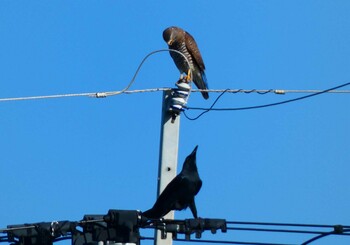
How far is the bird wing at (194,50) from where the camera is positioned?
17719mm

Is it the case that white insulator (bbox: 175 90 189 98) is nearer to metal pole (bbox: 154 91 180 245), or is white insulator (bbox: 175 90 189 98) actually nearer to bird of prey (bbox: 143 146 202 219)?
metal pole (bbox: 154 91 180 245)

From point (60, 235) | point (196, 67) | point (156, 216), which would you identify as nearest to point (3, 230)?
point (60, 235)

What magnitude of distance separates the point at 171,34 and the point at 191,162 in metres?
8.83

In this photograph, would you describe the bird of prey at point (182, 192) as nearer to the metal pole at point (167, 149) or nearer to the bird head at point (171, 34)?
the metal pole at point (167, 149)

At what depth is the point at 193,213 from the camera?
913 centimetres

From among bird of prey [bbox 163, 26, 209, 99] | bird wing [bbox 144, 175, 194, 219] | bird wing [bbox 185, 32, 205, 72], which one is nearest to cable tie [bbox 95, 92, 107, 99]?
bird wing [bbox 144, 175, 194, 219]

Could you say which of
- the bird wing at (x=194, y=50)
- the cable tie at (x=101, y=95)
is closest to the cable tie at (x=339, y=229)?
the cable tie at (x=101, y=95)

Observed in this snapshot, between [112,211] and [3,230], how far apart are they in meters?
0.80

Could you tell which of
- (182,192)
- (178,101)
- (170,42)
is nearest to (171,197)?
(182,192)

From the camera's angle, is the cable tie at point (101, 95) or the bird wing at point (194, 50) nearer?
the cable tie at point (101, 95)

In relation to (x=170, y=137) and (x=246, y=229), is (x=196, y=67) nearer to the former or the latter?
(x=170, y=137)

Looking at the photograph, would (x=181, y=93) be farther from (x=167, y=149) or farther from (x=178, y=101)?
(x=167, y=149)

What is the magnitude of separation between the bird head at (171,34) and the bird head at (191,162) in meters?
8.70

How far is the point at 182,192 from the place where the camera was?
9086mm
